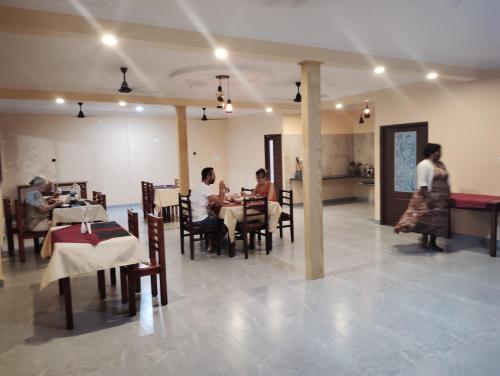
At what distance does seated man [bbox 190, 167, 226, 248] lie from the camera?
17.1 ft

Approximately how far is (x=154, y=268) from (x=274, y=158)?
7.02 m

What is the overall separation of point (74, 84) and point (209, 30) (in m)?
3.32

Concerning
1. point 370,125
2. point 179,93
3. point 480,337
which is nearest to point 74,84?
point 179,93

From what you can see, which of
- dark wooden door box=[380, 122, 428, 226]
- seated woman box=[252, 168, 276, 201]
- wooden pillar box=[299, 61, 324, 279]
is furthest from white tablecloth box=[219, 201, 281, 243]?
dark wooden door box=[380, 122, 428, 226]

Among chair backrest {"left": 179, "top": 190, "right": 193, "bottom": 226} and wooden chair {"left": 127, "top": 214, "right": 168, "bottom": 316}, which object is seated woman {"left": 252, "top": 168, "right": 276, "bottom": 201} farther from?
wooden chair {"left": 127, "top": 214, "right": 168, "bottom": 316}

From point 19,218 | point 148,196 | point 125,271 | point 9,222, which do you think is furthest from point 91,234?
point 148,196

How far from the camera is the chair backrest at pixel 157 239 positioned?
11.9 feet

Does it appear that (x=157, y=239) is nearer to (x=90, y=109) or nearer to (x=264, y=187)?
(x=264, y=187)

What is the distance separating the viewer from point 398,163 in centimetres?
684

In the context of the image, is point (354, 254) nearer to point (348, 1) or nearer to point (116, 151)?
point (348, 1)

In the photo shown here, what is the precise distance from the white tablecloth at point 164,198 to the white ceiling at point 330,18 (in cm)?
487

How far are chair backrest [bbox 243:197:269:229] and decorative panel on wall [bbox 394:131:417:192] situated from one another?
2.93 metres

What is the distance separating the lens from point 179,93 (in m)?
6.88

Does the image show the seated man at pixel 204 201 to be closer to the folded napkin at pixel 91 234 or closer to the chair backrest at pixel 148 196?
the folded napkin at pixel 91 234
